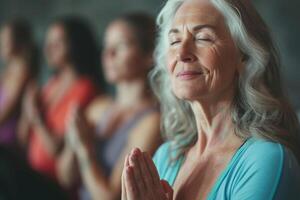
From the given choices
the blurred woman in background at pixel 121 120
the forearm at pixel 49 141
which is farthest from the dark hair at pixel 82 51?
the blurred woman in background at pixel 121 120

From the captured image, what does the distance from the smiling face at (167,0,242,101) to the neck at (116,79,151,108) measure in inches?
29.0

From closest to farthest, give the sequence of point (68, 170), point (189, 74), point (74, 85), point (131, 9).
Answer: point (189, 74), point (68, 170), point (74, 85), point (131, 9)

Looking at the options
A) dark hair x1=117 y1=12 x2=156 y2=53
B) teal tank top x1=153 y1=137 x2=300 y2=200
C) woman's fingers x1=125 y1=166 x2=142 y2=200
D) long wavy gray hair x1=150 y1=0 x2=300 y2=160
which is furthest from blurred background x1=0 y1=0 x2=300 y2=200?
woman's fingers x1=125 y1=166 x2=142 y2=200

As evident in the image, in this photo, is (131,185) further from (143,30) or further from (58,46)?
(58,46)

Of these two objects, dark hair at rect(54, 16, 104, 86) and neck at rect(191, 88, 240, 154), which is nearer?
neck at rect(191, 88, 240, 154)

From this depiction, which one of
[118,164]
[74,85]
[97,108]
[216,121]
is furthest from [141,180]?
[74,85]

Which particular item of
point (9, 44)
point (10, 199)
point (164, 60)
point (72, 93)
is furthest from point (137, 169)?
point (9, 44)

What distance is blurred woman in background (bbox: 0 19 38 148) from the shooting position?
8.15 feet

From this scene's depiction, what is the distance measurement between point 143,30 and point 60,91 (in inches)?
25.1

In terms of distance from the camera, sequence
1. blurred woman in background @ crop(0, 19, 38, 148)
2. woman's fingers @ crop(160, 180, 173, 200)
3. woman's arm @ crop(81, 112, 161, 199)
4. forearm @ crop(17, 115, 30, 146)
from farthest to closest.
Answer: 1. blurred woman in background @ crop(0, 19, 38, 148)
2. forearm @ crop(17, 115, 30, 146)
3. woman's arm @ crop(81, 112, 161, 199)
4. woman's fingers @ crop(160, 180, 173, 200)

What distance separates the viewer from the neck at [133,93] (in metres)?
1.80

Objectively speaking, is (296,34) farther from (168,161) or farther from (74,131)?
(168,161)

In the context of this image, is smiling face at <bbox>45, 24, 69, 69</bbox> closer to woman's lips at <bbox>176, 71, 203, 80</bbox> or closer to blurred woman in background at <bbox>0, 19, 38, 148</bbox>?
blurred woman in background at <bbox>0, 19, 38, 148</bbox>

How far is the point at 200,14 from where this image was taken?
1.05 meters
